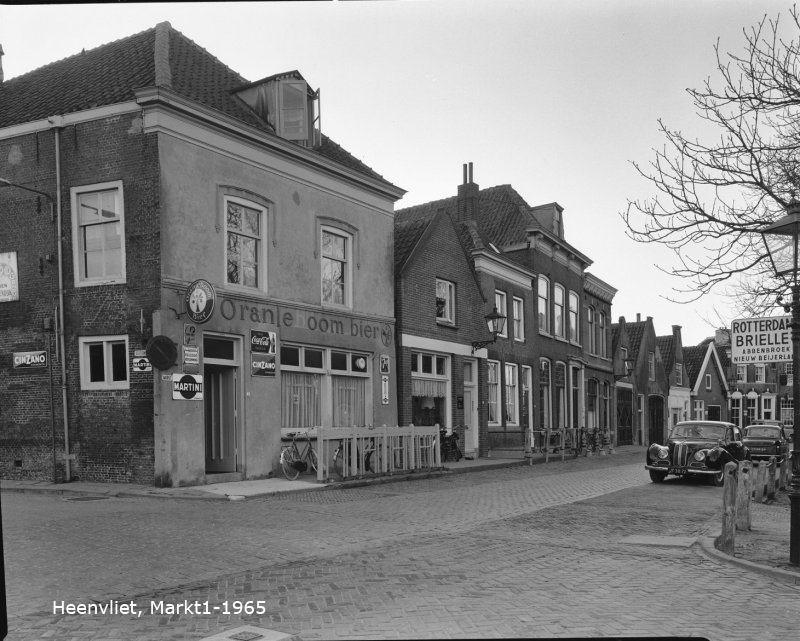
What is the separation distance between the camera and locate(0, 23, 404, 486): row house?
14.3 metres

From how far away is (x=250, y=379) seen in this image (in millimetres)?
15953

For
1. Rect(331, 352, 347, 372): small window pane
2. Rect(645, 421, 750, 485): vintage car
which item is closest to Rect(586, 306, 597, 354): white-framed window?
Rect(645, 421, 750, 485): vintage car

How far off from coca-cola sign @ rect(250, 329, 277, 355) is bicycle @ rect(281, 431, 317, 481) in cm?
201

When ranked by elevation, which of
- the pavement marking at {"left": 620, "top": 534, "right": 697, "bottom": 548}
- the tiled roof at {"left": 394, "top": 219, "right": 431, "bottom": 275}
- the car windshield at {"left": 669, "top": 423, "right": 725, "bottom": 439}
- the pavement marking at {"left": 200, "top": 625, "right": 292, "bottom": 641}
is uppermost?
the tiled roof at {"left": 394, "top": 219, "right": 431, "bottom": 275}

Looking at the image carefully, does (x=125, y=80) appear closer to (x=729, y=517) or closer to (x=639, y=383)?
(x=729, y=517)

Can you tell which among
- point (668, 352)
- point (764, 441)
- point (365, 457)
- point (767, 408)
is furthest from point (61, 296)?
point (767, 408)

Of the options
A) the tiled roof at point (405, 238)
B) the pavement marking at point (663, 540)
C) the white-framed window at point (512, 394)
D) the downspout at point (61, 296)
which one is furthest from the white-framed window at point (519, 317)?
the pavement marking at point (663, 540)

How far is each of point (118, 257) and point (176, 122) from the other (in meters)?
2.82

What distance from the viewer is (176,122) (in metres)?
14.8

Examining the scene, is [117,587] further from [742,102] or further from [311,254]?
[311,254]

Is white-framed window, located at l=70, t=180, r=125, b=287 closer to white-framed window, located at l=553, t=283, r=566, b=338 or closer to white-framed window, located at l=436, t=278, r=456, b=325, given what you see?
white-framed window, located at l=436, t=278, r=456, b=325

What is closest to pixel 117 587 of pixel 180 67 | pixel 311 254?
pixel 311 254

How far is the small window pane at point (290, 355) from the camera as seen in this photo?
1719 centimetres

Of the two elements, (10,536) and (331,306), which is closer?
(10,536)
